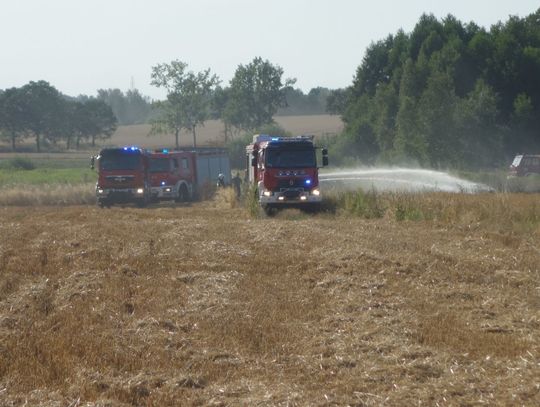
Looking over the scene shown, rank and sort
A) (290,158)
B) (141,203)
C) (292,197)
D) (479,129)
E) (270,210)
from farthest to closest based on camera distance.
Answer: (479,129) < (141,203) < (270,210) < (290,158) < (292,197)

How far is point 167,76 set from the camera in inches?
3398

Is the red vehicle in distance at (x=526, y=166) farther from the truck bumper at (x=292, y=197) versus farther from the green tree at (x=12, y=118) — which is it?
the green tree at (x=12, y=118)

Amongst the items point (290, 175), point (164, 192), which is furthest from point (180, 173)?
point (290, 175)

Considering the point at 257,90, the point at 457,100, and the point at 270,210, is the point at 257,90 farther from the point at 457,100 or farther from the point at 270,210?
the point at 270,210

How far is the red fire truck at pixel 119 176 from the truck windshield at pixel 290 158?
11994mm

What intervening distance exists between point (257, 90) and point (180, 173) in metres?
55.3

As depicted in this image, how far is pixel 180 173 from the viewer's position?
41656 mm

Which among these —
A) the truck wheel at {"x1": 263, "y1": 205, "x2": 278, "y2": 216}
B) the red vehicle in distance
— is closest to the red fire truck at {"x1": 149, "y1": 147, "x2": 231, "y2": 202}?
the truck wheel at {"x1": 263, "y1": 205, "x2": 278, "y2": 216}

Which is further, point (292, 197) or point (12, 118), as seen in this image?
point (12, 118)

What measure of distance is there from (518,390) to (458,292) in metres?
4.88

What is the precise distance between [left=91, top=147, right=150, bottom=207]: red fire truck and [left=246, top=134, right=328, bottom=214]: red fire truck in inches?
461

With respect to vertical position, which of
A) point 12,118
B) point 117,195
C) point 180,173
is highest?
point 12,118

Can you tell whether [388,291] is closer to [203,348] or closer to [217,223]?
[203,348]

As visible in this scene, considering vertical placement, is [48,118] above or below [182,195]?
above
